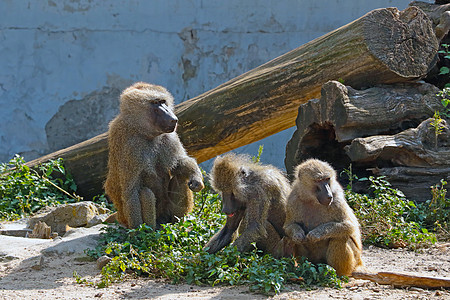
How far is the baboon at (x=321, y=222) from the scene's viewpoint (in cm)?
372

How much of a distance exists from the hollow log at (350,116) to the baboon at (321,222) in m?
1.36

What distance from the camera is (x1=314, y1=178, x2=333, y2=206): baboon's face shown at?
12.1 ft

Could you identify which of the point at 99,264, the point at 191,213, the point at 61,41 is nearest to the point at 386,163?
the point at 191,213

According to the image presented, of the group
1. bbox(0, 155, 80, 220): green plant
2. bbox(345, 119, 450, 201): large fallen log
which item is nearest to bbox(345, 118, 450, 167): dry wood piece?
bbox(345, 119, 450, 201): large fallen log

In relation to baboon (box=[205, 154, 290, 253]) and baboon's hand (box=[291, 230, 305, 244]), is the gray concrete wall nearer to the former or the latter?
baboon (box=[205, 154, 290, 253])

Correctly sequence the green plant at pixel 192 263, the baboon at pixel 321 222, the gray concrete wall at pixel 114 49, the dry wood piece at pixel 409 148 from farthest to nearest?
1. the gray concrete wall at pixel 114 49
2. the dry wood piece at pixel 409 148
3. the baboon at pixel 321 222
4. the green plant at pixel 192 263

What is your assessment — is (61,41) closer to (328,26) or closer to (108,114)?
(108,114)

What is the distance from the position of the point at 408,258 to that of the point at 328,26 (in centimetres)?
485

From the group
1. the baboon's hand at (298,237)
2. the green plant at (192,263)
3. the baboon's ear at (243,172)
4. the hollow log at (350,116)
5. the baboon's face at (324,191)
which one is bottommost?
the green plant at (192,263)

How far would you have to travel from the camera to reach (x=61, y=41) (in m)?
8.35

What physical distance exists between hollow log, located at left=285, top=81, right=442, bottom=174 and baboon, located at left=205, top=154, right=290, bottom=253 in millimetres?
1213

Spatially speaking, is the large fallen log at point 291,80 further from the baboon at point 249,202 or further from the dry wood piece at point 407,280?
the dry wood piece at point 407,280

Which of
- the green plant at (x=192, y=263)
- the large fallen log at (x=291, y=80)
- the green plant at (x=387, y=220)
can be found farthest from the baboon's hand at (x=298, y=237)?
the large fallen log at (x=291, y=80)

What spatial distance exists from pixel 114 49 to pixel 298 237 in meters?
5.39
